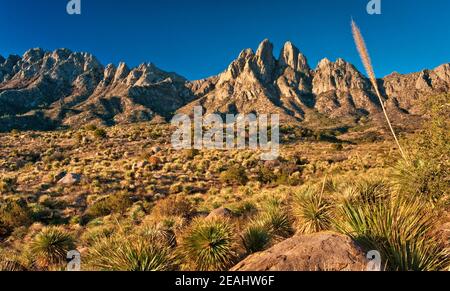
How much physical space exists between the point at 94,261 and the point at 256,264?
3500mm

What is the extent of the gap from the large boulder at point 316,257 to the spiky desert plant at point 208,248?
147cm

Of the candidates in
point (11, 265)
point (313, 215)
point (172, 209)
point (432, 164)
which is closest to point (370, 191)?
point (432, 164)

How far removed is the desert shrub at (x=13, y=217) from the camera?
596 inches

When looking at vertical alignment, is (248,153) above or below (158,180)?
above

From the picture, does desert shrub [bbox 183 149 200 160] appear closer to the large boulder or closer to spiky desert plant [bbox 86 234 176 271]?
spiky desert plant [bbox 86 234 176 271]

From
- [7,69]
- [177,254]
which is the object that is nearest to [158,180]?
[177,254]

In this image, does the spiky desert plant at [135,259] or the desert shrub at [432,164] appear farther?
the desert shrub at [432,164]

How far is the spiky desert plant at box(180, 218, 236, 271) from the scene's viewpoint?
6.73m

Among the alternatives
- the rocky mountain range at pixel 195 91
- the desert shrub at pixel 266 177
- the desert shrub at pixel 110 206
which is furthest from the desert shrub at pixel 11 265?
the rocky mountain range at pixel 195 91

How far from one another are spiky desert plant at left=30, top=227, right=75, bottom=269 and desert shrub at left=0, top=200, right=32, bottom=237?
6.47 meters

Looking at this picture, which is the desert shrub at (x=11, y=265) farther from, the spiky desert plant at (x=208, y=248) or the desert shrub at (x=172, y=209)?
the desert shrub at (x=172, y=209)

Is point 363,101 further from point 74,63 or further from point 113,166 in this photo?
point 74,63

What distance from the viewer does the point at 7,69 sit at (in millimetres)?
187375

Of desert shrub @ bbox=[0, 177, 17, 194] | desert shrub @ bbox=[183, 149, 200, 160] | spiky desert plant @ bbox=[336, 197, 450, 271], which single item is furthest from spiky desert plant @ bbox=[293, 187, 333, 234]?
desert shrub @ bbox=[183, 149, 200, 160]
